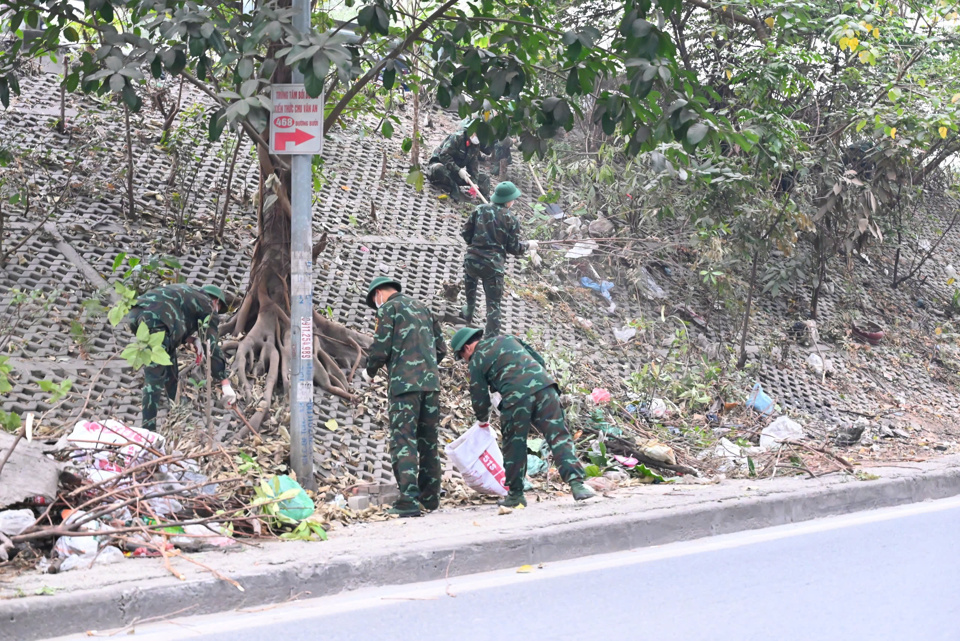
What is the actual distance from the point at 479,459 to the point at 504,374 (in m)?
0.66

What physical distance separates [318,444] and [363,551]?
257 cm

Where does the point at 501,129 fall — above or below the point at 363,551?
above

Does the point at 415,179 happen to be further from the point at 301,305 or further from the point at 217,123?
the point at 217,123

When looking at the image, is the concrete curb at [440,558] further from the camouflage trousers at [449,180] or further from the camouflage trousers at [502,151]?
the camouflage trousers at [502,151]

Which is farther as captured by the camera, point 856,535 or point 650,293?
point 650,293

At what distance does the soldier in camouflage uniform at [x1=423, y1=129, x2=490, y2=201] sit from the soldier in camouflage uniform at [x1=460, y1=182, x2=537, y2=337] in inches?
114

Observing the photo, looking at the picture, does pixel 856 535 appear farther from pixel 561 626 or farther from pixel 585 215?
pixel 585 215

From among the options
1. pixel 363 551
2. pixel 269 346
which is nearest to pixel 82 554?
pixel 363 551

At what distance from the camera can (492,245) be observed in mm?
9828

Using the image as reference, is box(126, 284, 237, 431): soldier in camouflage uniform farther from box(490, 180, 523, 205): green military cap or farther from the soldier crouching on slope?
the soldier crouching on slope

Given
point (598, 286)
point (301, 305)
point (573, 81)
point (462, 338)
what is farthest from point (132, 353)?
point (598, 286)

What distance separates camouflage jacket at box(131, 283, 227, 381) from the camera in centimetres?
714

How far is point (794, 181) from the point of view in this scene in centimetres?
1106

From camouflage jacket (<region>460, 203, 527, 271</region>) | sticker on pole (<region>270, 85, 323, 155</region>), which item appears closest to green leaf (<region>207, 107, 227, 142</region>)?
sticker on pole (<region>270, 85, 323, 155</region>)
